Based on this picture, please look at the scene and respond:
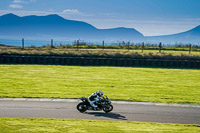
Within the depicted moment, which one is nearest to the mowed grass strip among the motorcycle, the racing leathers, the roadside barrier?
the motorcycle

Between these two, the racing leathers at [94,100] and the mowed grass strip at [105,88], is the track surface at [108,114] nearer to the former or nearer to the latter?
the racing leathers at [94,100]

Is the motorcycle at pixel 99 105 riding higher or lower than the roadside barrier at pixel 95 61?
lower

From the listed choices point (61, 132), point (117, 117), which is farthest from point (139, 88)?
point (61, 132)

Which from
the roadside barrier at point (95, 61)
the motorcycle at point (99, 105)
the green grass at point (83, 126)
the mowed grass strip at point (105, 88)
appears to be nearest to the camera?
the green grass at point (83, 126)

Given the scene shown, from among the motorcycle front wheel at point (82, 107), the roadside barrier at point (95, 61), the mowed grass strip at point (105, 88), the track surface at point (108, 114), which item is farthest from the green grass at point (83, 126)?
the roadside barrier at point (95, 61)

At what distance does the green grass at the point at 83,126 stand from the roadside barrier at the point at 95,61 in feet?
71.5

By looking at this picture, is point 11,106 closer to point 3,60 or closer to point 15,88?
point 15,88

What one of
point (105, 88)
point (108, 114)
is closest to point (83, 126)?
point (108, 114)

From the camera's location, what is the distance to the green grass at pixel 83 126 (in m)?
9.43

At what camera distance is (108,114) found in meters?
12.2

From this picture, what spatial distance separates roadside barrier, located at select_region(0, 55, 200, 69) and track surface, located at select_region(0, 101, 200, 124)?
18572 millimetres

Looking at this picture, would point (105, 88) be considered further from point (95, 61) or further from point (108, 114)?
point (95, 61)

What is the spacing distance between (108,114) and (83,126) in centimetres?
242

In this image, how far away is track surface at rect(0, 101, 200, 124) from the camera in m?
11.5
